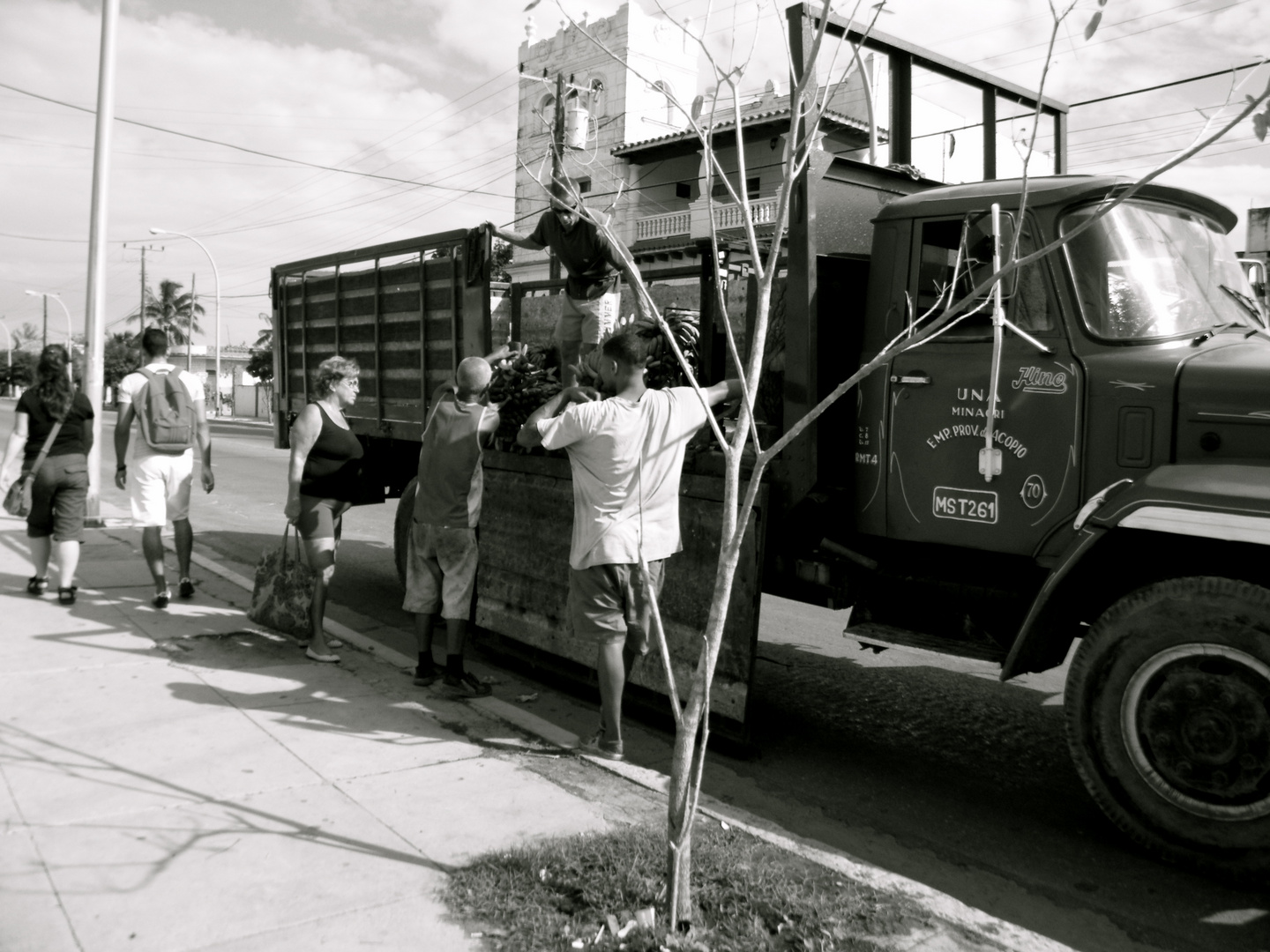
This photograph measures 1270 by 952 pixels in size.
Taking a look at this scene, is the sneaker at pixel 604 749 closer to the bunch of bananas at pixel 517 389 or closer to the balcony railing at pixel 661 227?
the bunch of bananas at pixel 517 389

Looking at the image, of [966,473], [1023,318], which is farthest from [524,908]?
[1023,318]

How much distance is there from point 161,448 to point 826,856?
18.3ft

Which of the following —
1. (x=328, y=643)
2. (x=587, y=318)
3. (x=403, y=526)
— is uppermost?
(x=587, y=318)

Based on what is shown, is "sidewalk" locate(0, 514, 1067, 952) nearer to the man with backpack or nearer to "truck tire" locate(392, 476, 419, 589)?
the man with backpack

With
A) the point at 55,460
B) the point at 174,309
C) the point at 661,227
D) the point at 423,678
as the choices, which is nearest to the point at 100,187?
the point at 55,460

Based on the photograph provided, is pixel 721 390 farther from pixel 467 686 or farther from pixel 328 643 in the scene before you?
pixel 328 643

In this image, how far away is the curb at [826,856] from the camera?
10.8ft

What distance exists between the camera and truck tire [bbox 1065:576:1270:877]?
11.7 ft

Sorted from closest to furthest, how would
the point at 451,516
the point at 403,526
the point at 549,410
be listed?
the point at 549,410, the point at 451,516, the point at 403,526

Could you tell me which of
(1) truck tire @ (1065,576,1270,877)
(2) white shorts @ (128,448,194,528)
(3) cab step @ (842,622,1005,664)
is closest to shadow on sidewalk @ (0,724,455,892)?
(3) cab step @ (842,622,1005,664)

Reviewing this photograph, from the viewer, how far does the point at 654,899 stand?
3219 mm

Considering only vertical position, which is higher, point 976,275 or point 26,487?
point 976,275

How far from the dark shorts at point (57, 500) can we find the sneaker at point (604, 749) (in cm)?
452

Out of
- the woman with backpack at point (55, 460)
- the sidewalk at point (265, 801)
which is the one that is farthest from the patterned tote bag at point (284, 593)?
the woman with backpack at point (55, 460)
